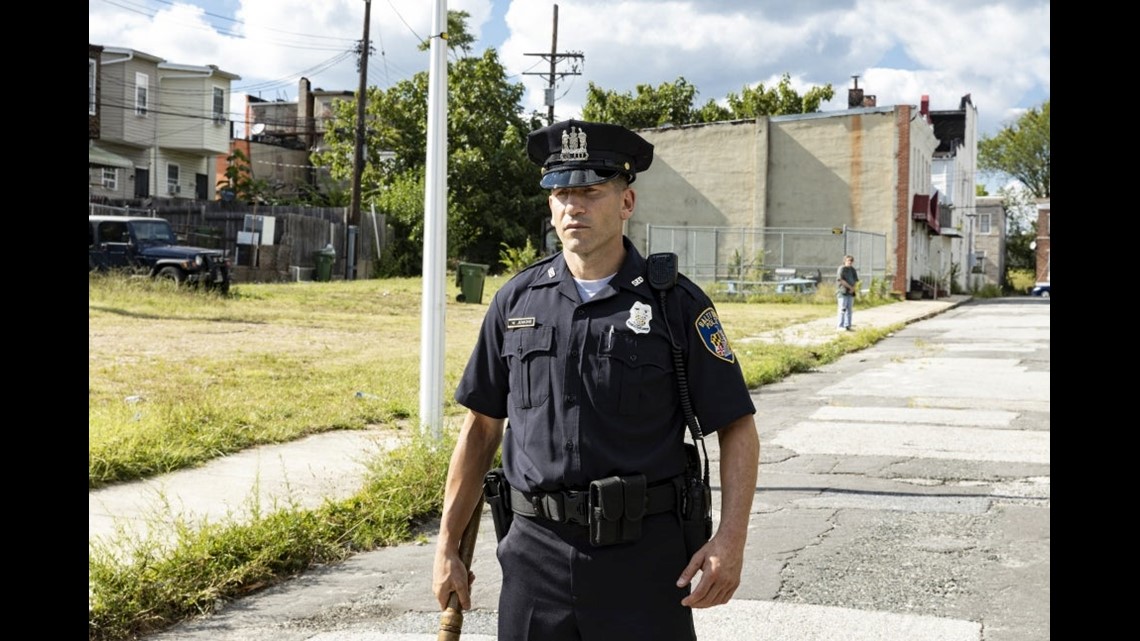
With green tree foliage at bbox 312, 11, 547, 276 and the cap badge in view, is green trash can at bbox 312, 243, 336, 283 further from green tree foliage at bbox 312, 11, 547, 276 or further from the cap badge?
the cap badge

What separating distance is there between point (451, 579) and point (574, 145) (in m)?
1.25

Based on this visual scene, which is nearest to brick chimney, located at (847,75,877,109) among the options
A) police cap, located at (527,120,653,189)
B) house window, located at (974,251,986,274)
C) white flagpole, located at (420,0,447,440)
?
house window, located at (974,251,986,274)

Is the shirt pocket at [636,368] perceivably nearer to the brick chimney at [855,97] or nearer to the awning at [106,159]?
the awning at [106,159]

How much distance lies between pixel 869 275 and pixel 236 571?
117ft

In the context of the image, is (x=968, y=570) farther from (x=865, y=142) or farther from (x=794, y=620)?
(x=865, y=142)

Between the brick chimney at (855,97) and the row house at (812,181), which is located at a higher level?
the brick chimney at (855,97)

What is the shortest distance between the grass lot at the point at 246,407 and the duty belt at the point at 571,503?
262 centimetres

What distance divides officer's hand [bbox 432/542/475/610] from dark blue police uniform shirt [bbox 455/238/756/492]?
0.95 ft

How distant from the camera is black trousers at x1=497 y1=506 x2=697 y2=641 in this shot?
3.06 meters

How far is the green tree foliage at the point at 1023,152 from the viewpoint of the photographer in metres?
84.1

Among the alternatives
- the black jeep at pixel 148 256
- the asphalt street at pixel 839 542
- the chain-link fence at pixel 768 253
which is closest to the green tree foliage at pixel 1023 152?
the chain-link fence at pixel 768 253

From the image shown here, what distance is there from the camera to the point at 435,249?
311 inches

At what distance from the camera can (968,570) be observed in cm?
609

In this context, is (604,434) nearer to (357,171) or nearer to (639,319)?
(639,319)
